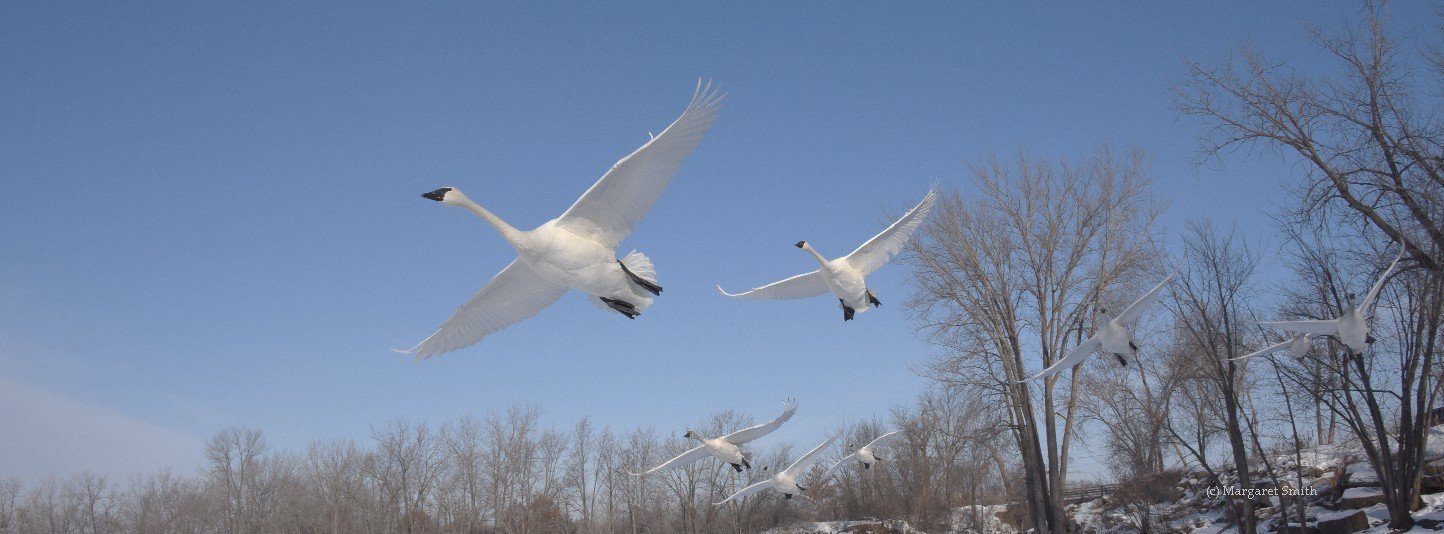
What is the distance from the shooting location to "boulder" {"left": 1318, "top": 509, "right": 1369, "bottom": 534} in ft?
62.2

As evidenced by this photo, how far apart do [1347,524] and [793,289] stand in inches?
587

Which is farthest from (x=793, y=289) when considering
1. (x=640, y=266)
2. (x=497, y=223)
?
(x=497, y=223)

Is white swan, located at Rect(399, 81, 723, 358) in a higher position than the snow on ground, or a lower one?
higher

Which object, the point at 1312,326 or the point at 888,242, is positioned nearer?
the point at 1312,326

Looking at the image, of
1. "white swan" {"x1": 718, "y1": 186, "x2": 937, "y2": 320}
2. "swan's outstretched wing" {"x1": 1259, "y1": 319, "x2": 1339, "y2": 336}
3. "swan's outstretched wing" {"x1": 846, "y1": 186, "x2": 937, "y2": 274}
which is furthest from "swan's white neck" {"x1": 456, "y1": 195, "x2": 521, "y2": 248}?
"swan's outstretched wing" {"x1": 1259, "y1": 319, "x2": 1339, "y2": 336}

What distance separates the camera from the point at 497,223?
8391mm

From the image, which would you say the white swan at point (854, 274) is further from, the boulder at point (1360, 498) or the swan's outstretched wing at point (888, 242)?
the boulder at point (1360, 498)

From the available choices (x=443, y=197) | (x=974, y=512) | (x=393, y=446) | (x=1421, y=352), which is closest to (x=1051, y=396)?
(x=1421, y=352)

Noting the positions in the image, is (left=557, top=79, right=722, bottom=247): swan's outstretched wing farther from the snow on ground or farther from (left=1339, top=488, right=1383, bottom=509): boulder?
(left=1339, top=488, right=1383, bottom=509): boulder

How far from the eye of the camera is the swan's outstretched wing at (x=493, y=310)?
31.7 ft

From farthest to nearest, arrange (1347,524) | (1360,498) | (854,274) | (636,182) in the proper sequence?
(1360,498) < (1347,524) < (854,274) < (636,182)

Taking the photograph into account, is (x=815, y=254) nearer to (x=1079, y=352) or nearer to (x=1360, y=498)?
(x=1079, y=352)

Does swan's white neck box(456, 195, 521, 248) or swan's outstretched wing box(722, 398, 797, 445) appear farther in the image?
swan's outstretched wing box(722, 398, 797, 445)

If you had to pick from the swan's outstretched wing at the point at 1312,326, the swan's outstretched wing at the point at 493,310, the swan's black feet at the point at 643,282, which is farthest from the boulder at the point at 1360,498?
the swan's outstretched wing at the point at 493,310
